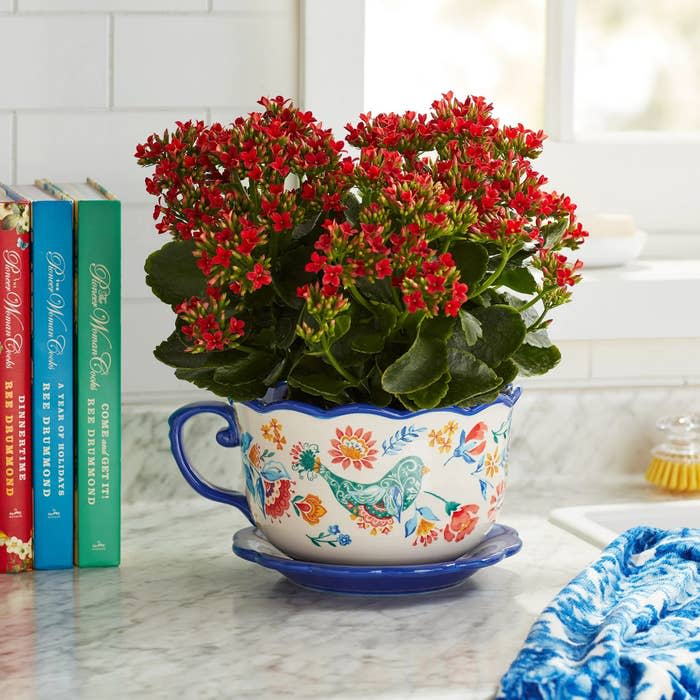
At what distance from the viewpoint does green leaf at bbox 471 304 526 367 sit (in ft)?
2.96

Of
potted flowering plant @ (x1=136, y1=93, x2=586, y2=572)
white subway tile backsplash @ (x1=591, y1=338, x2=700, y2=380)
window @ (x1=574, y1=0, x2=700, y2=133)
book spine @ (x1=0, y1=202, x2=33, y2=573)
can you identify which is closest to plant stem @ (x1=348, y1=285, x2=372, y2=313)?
potted flowering plant @ (x1=136, y1=93, x2=586, y2=572)

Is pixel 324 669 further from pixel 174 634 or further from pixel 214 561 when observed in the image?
pixel 214 561

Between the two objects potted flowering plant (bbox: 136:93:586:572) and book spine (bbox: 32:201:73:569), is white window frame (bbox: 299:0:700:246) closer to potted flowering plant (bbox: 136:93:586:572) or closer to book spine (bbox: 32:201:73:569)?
potted flowering plant (bbox: 136:93:586:572)

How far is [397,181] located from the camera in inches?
33.2

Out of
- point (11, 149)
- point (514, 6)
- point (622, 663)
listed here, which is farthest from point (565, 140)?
point (514, 6)

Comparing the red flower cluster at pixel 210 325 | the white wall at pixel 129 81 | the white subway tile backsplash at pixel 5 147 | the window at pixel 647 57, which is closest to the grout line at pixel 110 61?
the white wall at pixel 129 81

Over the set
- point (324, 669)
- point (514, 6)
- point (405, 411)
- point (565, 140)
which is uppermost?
point (514, 6)

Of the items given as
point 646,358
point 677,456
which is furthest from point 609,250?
point 677,456

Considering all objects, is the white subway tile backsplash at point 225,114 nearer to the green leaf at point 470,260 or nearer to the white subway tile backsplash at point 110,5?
the white subway tile backsplash at point 110,5

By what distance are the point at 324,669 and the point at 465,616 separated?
0.52 ft

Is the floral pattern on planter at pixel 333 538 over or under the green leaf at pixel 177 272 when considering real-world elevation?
under

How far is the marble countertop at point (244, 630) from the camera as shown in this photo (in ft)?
2.59

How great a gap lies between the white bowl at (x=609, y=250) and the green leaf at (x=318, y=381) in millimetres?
613

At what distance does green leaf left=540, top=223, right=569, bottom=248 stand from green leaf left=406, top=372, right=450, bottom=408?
142 mm
